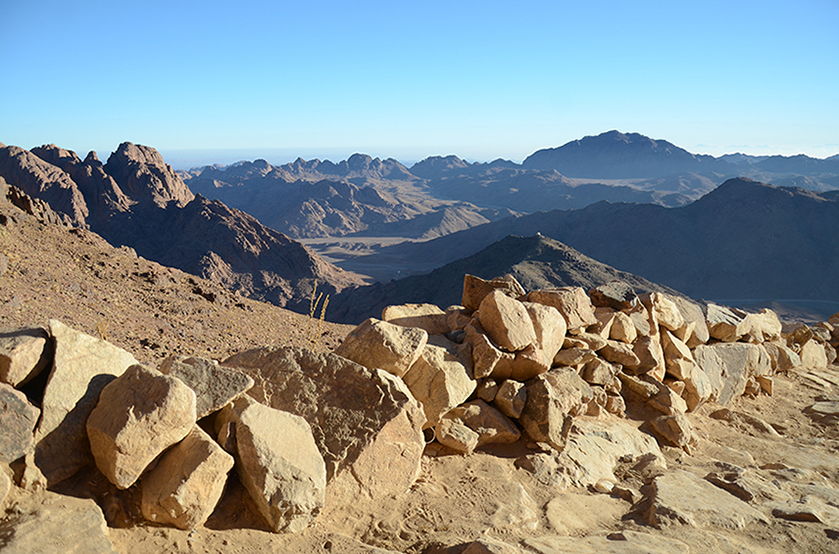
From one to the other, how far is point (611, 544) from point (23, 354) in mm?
3981

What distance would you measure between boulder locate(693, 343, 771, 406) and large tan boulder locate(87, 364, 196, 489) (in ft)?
23.7

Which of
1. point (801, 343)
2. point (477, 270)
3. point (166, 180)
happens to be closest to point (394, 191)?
point (166, 180)

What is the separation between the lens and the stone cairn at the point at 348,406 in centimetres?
300

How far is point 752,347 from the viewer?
27.1 ft

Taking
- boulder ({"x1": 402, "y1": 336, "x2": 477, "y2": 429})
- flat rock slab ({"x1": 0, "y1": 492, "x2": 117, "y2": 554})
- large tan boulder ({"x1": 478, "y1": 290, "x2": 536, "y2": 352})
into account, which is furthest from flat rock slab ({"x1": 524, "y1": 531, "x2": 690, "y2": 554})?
flat rock slab ({"x1": 0, "y1": 492, "x2": 117, "y2": 554})

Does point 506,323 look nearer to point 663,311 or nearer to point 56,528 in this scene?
point 663,311

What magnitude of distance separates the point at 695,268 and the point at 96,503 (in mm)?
69656

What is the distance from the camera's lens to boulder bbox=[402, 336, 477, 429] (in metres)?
4.55

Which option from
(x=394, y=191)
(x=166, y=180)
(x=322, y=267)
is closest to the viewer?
(x=322, y=267)

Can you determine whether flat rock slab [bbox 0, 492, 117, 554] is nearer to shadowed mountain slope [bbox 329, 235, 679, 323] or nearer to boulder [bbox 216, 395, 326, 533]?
boulder [bbox 216, 395, 326, 533]

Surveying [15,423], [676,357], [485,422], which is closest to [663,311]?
[676,357]

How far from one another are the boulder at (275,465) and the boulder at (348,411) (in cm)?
25

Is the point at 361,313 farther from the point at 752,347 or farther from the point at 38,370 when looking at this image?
the point at 38,370

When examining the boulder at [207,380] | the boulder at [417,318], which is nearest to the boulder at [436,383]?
the boulder at [417,318]
